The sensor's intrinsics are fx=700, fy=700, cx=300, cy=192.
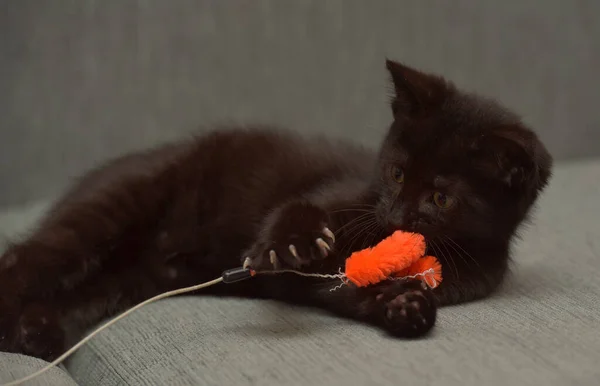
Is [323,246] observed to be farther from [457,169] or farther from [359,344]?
[457,169]

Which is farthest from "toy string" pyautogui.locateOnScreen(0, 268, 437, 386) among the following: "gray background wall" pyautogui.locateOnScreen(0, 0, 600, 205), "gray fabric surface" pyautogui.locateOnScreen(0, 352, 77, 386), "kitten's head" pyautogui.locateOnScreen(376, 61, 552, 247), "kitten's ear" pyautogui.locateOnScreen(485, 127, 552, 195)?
"gray background wall" pyautogui.locateOnScreen(0, 0, 600, 205)

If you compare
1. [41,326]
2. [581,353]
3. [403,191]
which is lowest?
[41,326]

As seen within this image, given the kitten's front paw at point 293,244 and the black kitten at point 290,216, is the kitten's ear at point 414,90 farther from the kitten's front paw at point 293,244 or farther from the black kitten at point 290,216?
the kitten's front paw at point 293,244

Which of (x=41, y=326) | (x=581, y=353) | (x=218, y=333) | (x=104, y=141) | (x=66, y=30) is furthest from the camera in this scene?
(x=104, y=141)

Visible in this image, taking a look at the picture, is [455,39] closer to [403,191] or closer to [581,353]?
[403,191]

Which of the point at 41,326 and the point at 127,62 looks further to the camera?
the point at 127,62

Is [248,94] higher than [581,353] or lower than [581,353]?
higher

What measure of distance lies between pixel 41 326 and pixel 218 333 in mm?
390

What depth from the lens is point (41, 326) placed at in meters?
1.37

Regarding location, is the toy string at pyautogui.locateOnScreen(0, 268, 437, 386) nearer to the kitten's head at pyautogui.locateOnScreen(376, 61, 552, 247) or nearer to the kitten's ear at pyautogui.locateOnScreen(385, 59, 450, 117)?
the kitten's head at pyautogui.locateOnScreen(376, 61, 552, 247)

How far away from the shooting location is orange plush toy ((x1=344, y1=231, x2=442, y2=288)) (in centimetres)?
124

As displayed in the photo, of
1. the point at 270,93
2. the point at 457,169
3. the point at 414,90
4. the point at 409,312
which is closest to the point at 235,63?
the point at 270,93

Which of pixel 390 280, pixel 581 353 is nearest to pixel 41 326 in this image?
pixel 390 280

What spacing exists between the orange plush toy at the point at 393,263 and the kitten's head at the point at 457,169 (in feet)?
0.14
